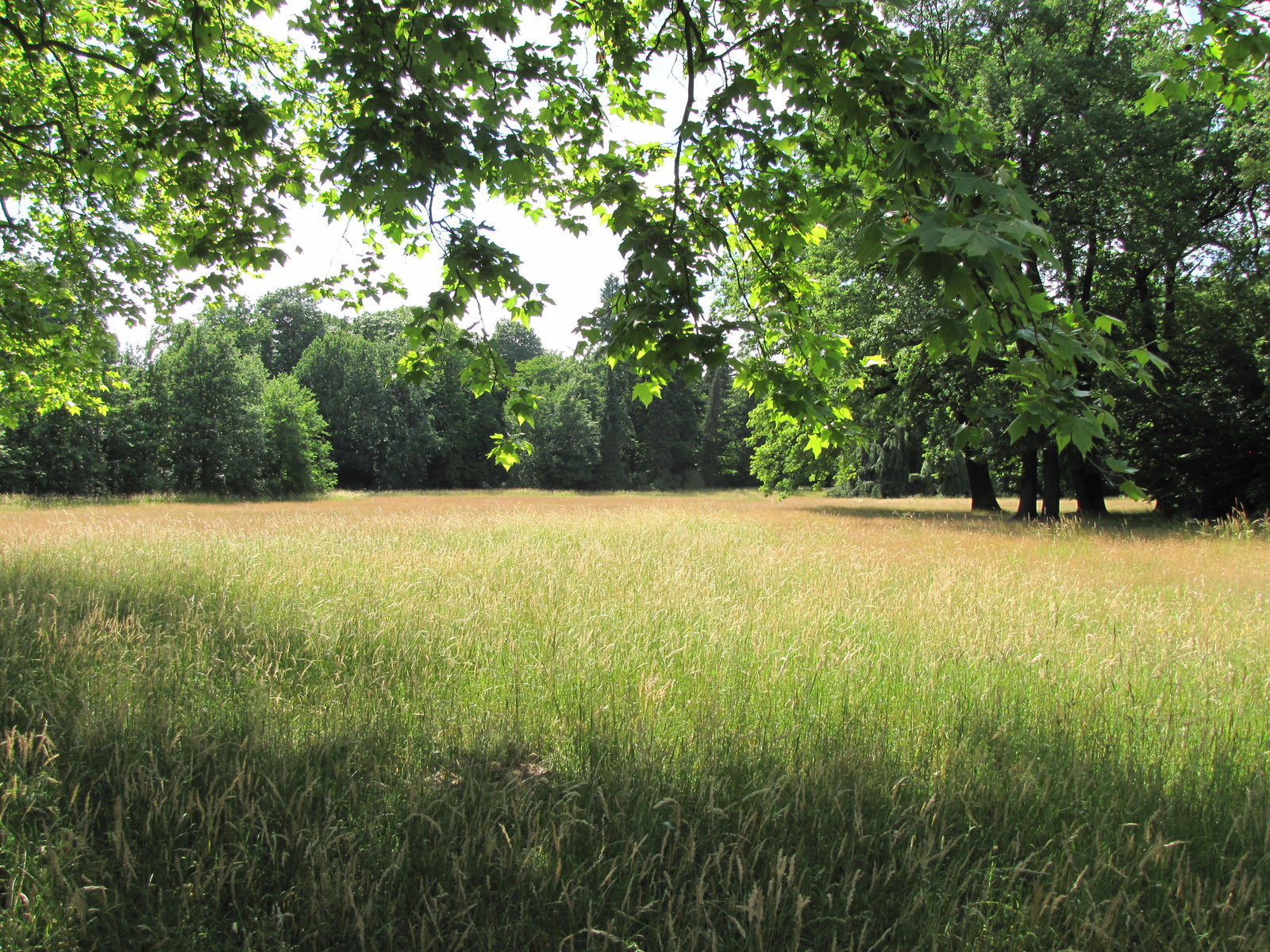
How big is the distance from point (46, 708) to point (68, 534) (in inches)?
392

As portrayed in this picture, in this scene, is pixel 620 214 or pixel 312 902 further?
pixel 620 214

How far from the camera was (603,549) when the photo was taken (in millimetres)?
10125

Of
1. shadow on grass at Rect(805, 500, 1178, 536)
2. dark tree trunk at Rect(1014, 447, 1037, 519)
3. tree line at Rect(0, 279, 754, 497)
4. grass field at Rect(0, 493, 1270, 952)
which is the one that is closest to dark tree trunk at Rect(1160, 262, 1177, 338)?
dark tree trunk at Rect(1014, 447, 1037, 519)

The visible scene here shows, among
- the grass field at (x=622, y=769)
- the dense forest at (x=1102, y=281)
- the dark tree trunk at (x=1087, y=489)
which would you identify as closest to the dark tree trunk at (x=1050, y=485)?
the dense forest at (x=1102, y=281)

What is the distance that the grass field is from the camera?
228 cm

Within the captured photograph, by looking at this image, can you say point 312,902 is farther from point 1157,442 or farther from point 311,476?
point 311,476

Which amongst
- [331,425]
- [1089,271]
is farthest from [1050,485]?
[331,425]

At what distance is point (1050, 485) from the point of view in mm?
19172

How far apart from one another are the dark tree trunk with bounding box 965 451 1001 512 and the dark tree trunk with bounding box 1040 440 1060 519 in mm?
3445

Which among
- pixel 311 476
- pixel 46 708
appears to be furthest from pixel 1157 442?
pixel 311 476

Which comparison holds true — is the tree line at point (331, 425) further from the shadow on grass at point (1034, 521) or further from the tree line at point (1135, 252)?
the tree line at point (1135, 252)

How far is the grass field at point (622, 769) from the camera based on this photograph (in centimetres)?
228

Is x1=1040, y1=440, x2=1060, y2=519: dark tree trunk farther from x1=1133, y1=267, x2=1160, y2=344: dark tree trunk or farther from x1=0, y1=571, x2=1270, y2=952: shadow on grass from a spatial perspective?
x1=0, y1=571, x2=1270, y2=952: shadow on grass

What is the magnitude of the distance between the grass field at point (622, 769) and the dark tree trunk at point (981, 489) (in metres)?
18.2
